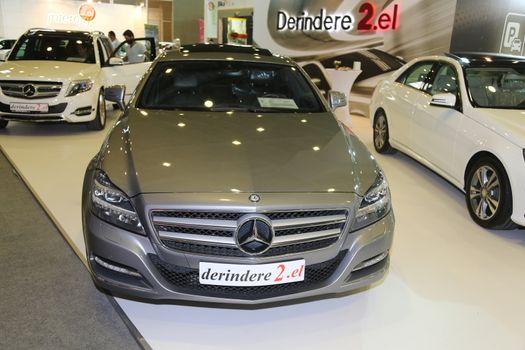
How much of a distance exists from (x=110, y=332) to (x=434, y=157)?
331cm

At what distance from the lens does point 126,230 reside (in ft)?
6.80

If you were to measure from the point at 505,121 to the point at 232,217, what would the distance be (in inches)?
101

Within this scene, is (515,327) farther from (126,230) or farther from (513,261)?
(126,230)

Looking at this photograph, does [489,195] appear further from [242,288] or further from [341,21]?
[341,21]

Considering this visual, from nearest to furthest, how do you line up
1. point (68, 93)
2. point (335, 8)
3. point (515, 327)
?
point (515, 327)
point (68, 93)
point (335, 8)

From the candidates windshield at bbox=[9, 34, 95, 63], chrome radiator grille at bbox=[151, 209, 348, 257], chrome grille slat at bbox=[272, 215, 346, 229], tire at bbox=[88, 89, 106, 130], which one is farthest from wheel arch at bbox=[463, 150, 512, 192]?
windshield at bbox=[9, 34, 95, 63]

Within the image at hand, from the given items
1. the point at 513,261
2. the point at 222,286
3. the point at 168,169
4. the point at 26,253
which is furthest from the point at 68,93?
the point at 513,261

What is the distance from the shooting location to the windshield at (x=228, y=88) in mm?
3137

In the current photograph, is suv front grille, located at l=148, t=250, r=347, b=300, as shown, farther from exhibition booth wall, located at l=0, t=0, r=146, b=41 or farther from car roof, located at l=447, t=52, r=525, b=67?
exhibition booth wall, located at l=0, t=0, r=146, b=41

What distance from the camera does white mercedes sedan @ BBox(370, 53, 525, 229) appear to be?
3418 mm

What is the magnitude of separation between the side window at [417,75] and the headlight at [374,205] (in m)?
2.89

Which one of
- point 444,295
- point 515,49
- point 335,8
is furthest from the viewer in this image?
point 335,8

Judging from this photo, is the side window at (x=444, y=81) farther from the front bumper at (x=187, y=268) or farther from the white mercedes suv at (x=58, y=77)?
the white mercedes suv at (x=58, y=77)

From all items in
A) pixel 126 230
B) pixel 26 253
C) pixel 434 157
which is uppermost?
pixel 126 230
